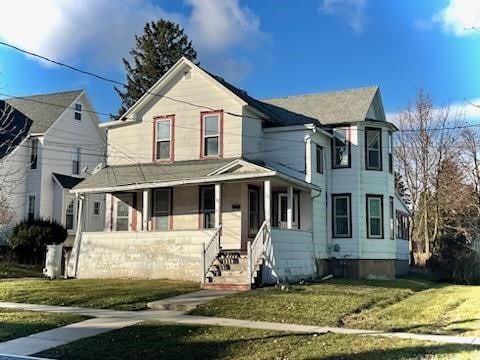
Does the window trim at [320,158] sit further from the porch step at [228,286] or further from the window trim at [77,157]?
the window trim at [77,157]

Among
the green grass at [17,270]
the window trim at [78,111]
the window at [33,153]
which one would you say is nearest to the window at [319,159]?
the green grass at [17,270]

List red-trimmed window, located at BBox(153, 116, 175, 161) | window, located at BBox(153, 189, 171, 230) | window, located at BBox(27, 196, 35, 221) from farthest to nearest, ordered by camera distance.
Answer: window, located at BBox(27, 196, 35, 221)
red-trimmed window, located at BBox(153, 116, 175, 161)
window, located at BBox(153, 189, 171, 230)

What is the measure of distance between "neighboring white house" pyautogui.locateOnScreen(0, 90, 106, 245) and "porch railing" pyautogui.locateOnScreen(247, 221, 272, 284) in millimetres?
16713

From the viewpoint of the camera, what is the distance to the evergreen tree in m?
49.1

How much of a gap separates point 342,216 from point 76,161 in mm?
19287

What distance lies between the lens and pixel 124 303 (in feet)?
48.5

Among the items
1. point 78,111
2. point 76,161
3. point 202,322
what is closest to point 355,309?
point 202,322

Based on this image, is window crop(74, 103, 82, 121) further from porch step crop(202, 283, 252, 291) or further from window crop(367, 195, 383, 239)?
porch step crop(202, 283, 252, 291)

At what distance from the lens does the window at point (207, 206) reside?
22.2m

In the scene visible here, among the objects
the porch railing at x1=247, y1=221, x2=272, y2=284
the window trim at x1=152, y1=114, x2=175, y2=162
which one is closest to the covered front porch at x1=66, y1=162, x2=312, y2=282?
the porch railing at x1=247, y1=221, x2=272, y2=284

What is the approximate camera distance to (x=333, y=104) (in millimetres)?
26797

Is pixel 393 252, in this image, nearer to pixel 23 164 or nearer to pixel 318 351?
pixel 318 351

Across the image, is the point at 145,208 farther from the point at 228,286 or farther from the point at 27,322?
the point at 27,322

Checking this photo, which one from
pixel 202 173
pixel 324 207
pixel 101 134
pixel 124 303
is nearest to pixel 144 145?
pixel 202 173
